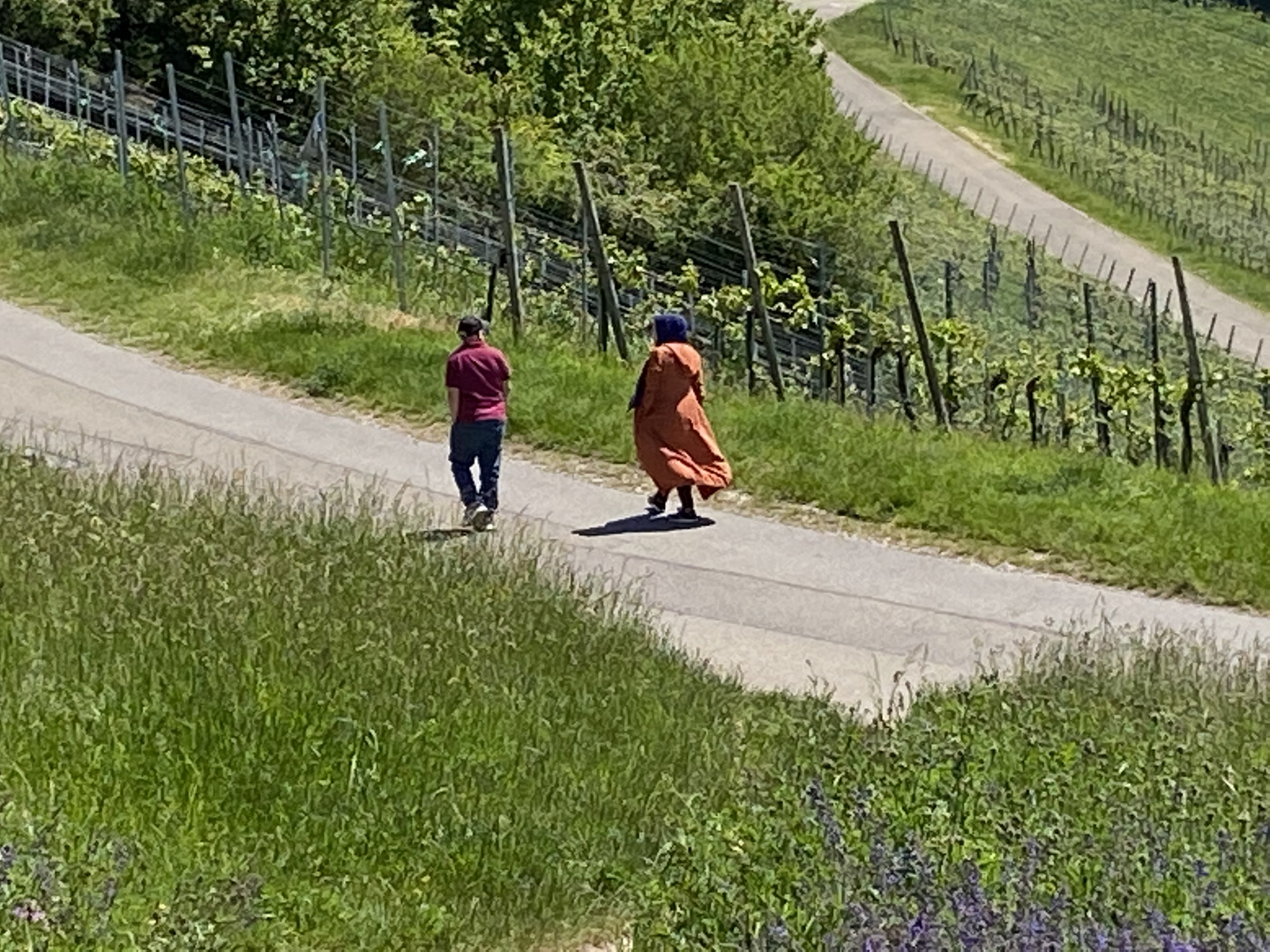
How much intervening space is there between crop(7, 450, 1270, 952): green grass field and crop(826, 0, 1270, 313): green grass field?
44.4 meters

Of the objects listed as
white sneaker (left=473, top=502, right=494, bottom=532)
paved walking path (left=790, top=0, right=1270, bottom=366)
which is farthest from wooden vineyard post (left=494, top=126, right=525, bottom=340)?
paved walking path (left=790, top=0, right=1270, bottom=366)

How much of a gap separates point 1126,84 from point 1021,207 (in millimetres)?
21282

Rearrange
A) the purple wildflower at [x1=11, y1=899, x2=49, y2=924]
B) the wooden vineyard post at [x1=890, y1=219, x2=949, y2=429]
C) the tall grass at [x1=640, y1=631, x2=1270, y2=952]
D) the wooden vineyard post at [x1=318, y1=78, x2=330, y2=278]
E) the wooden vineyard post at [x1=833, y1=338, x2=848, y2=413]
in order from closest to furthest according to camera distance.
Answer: the purple wildflower at [x1=11, y1=899, x2=49, y2=924] → the tall grass at [x1=640, y1=631, x2=1270, y2=952] → the wooden vineyard post at [x1=890, y1=219, x2=949, y2=429] → the wooden vineyard post at [x1=318, y1=78, x2=330, y2=278] → the wooden vineyard post at [x1=833, y1=338, x2=848, y2=413]

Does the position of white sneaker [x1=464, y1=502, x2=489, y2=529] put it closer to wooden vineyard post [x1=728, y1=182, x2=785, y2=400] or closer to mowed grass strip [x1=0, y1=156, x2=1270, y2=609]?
mowed grass strip [x1=0, y1=156, x2=1270, y2=609]

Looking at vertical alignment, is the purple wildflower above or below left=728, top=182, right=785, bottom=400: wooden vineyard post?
above

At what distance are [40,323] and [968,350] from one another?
11262mm

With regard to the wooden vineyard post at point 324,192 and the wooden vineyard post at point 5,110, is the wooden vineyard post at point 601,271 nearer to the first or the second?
the wooden vineyard post at point 324,192

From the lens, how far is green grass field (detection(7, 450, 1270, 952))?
530 cm

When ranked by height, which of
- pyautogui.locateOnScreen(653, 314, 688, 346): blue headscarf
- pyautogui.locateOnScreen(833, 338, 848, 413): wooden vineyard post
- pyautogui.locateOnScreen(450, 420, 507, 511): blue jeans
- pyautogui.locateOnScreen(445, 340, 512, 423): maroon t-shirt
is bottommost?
pyautogui.locateOnScreen(833, 338, 848, 413): wooden vineyard post

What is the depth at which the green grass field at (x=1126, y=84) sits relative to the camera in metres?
57.8

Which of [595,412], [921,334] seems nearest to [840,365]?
[921,334]

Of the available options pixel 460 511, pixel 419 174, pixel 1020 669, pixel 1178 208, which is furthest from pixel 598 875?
pixel 1178 208

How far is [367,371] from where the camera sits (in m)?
16.8

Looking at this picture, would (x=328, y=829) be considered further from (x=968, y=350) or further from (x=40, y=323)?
(x=968, y=350)
